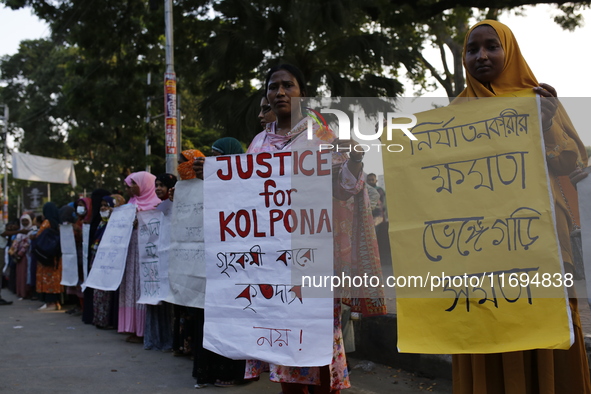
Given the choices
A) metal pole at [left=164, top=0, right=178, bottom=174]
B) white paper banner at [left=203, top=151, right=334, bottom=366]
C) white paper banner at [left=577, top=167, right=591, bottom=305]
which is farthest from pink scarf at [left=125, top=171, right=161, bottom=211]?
white paper banner at [left=577, top=167, right=591, bottom=305]

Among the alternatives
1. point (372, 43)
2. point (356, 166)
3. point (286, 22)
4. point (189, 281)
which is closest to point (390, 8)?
point (372, 43)

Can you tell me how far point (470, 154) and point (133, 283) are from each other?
17.4ft

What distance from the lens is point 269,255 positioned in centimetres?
311

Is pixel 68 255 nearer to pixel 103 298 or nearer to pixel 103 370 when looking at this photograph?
pixel 103 298

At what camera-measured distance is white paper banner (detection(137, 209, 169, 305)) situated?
5688 millimetres

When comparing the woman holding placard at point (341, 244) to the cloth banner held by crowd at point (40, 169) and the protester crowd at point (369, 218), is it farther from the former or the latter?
the cloth banner held by crowd at point (40, 169)

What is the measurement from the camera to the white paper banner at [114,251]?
22.3ft

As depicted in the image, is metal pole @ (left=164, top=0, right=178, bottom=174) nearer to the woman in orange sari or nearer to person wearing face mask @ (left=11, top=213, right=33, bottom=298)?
the woman in orange sari

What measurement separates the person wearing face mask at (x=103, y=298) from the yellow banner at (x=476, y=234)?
5.95 metres

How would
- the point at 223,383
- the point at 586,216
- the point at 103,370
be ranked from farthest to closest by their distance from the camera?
the point at 103,370 < the point at 223,383 < the point at 586,216

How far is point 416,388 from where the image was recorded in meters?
4.25

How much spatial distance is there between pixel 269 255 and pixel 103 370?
2913 mm

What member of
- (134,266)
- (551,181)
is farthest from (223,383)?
(551,181)

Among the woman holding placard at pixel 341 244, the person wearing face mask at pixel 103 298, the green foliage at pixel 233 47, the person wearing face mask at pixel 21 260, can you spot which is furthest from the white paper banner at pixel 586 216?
the person wearing face mask at pixel 21 260
